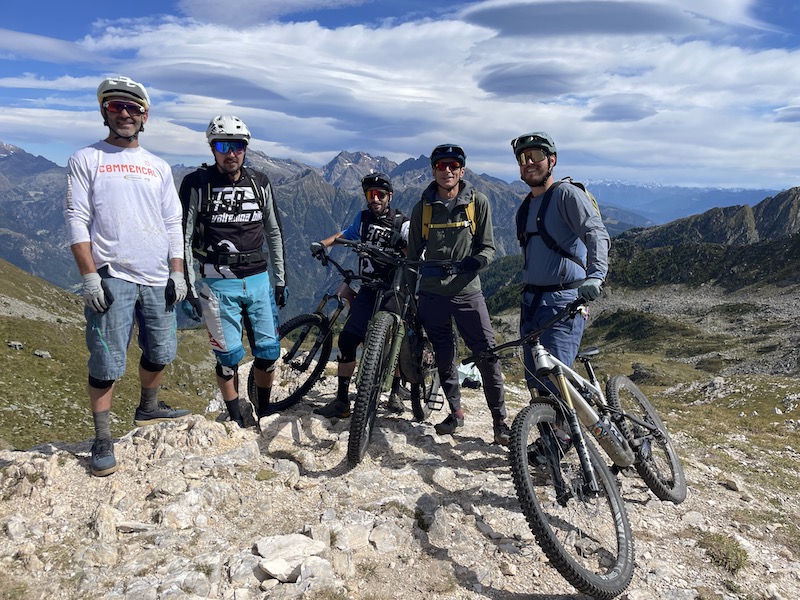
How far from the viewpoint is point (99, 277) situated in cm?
576

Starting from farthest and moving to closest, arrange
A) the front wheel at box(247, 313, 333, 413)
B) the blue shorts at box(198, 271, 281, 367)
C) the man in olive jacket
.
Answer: the front wheel at box(247, 313, 333, 413)
the man in olive jacket
the blue shorts at box(198, 271, 281, 367)

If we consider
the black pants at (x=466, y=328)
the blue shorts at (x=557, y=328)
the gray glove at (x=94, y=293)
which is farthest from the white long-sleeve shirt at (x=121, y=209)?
the blue shorts at (x=557, y=328)

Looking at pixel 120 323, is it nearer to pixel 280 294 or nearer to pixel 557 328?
pixel 280 294

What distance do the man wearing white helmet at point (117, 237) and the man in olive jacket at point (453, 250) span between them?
3.74 meters

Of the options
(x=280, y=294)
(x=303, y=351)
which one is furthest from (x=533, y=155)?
(x=303, y=351)

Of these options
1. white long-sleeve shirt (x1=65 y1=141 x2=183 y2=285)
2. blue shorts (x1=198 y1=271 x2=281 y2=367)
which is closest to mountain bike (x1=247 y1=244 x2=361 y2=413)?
blue shorts (x1=198 y1=271 x2=281 y2=367)

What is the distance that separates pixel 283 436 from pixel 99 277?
12.2 ft

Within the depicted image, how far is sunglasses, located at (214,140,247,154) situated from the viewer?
6977 millimetres

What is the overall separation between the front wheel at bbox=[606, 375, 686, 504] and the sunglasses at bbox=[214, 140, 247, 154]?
22.2 feet

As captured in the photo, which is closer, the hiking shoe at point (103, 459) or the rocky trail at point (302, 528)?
the rocky trail at point (302, 528)

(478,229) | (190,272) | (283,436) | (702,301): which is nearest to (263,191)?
(190,272)

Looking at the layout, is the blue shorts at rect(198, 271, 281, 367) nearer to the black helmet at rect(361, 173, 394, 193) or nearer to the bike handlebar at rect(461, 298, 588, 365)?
Answer: the black helmet at rect(361, 173, 394, 193)

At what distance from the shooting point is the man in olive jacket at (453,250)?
24.8ft

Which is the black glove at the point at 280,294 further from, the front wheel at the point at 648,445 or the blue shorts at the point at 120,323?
the front wheel at the point at 648,445
